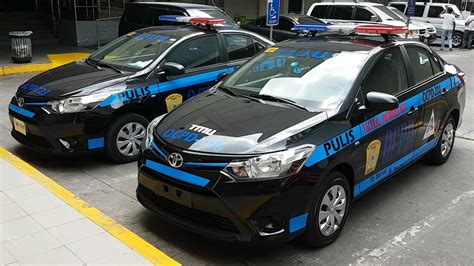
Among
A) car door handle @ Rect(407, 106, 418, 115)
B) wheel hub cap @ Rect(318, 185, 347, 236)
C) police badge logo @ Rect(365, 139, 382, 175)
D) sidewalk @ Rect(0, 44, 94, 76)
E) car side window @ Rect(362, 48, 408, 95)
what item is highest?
car side window @ Rect(362, 48, 408, 95)

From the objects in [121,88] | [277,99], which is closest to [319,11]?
[121,88]

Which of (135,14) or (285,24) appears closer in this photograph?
(135,14)

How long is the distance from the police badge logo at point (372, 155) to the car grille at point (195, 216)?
57.0 inches

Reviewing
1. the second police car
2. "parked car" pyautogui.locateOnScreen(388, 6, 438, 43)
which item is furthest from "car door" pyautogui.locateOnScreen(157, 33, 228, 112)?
"parked car" pyautogui.locateOnScreen(388, 6, 438, 43)

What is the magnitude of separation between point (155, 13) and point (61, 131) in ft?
21.3

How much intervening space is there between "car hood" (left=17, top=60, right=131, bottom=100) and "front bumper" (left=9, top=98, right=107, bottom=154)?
0.71 ft

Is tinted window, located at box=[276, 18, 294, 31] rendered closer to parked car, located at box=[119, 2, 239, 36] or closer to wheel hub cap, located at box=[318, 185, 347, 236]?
parked car, located at box=[119, 2, 239, 36]

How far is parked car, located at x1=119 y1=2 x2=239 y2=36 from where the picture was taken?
1073 cm

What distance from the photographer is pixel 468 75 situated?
12.8 metres

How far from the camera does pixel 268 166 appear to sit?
335 centimetres

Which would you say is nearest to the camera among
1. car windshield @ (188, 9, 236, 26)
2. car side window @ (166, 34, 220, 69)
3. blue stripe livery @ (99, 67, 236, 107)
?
blue stripe livery @ (99, 67, 236, 107)

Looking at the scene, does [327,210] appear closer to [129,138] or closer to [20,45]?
[129,138]

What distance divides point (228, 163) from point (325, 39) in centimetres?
229

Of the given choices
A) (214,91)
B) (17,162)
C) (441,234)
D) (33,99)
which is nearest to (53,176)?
(17,162)
